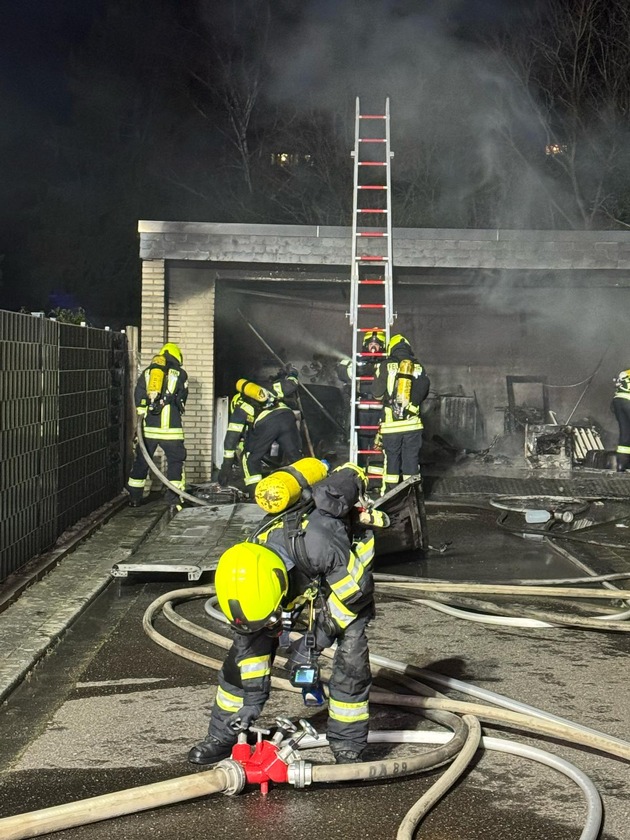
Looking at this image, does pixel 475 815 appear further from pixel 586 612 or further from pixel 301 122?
pixel 301 122

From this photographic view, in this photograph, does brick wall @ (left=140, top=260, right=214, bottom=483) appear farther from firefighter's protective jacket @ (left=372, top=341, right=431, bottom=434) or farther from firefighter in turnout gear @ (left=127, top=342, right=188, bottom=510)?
firefighter's protective jacket @ (left=372, top=341, right=431, bottom=434)

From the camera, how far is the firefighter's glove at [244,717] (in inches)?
162

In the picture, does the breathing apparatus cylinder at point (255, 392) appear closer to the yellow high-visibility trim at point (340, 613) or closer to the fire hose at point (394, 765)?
the fire hose at point (394, 765)

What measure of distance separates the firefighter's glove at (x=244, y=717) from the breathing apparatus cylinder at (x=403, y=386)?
22.4 ft

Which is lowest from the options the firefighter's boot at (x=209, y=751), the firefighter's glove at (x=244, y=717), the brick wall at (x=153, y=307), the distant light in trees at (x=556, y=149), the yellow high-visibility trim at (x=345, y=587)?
the firefighter's boot at (x=209, y=751)

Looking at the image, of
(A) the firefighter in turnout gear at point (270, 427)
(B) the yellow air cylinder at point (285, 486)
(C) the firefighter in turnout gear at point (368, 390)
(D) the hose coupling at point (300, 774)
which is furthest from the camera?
(C) the firefighter in turnout gear at point (368, 390)

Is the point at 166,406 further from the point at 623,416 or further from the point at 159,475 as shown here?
the point at 623,416

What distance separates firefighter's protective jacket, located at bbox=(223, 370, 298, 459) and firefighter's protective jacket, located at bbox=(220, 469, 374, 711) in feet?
21.9

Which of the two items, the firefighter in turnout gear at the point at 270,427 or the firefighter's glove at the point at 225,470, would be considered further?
the firefighter's glove at the point at 225,470

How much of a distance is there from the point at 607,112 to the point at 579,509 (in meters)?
14.5

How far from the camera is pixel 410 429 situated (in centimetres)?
1085

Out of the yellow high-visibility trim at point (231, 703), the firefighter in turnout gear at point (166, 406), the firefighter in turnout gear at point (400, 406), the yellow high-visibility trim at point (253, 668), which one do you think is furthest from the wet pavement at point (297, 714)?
the firefighter in turnout gear at point (166, 406)

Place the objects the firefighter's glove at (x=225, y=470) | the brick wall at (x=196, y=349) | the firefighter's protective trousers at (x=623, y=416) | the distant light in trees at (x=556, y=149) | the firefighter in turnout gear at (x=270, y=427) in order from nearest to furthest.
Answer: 1. the firefighter in turnout gear at (x=270, y=427)
2. the firefighter's glove at (x=225, y=470)
3. the brick wall at (x=196, y=349)
4. the firefighter's protective trousers at (x=623, y=416)
5. the distant light in trees at (x=556, y=149)

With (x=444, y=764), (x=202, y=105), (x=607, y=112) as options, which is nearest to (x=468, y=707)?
(x=444, y=764)
